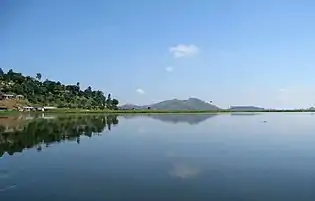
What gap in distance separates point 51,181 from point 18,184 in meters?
1.79

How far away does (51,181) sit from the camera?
2300 centimetres

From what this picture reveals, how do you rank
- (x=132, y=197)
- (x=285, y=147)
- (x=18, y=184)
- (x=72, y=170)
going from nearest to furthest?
1. (x=132, y=197)
2. (x=18, y=184)
3. (x=72, y=170)
4. (x=285, y=147)

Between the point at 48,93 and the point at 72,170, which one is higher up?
the point at 48,93

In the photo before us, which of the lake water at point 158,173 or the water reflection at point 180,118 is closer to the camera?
the lake water at point 158,173

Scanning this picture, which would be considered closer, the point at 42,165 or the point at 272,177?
the point at 272,177

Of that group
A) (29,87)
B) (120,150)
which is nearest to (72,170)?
(120,150)

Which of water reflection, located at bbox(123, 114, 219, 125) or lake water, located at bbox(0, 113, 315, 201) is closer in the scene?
lake water, located at bbox(0, 113, 315, 201)

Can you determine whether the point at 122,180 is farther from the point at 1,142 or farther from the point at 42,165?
the point at 1,142

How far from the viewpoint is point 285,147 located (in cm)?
4047

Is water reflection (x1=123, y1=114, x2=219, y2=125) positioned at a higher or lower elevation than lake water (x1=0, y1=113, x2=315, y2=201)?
higher

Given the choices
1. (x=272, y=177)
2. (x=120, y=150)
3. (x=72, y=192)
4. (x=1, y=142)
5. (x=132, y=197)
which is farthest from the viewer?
(x=1, y=142)

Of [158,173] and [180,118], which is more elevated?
[180,118]

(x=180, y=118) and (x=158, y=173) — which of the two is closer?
(x=158, y=173)

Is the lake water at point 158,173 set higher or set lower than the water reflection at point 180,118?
lower
